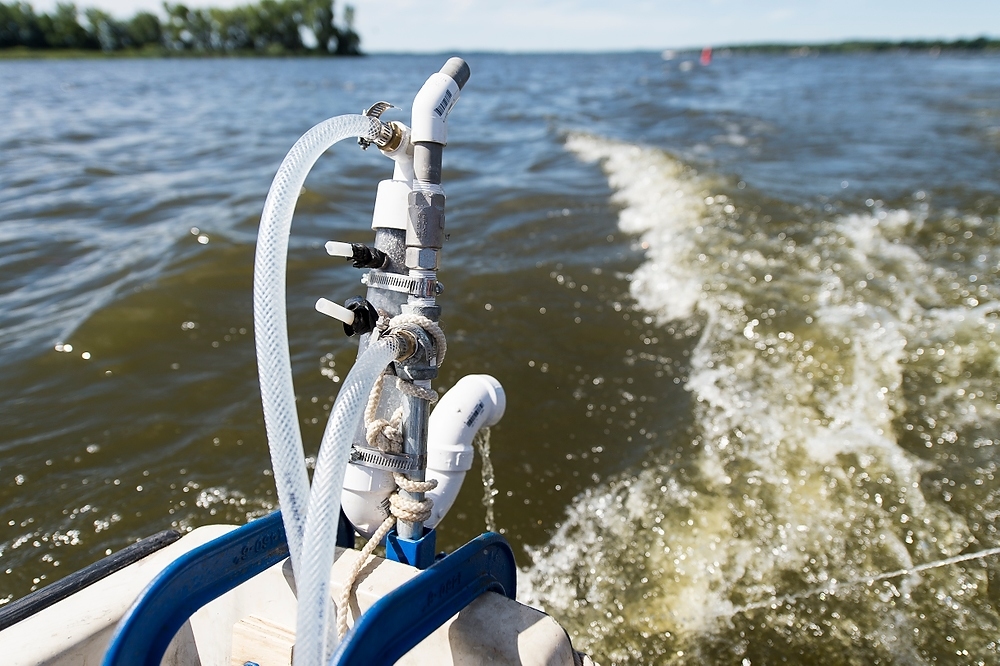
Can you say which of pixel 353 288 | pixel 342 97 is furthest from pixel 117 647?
pixel 342 97

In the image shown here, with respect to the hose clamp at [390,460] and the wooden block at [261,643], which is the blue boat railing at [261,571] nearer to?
the wooden block at [261,643]

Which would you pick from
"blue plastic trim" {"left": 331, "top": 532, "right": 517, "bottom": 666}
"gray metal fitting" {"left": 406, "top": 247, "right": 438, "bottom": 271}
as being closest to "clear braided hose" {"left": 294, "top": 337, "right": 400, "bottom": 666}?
"blue plastic trim" {"left": 331, "top": 532, "right": 517, "bottom": 666}

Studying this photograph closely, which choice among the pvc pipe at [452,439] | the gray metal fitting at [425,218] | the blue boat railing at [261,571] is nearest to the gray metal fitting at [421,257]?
the gray metal fitting at [425,218]

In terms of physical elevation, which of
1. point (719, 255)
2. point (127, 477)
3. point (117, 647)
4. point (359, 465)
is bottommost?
point (127, 477)

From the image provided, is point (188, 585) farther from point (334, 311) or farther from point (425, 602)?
point (334, 311)

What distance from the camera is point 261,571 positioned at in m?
1.68

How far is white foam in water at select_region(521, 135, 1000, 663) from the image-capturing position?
258 centimetres

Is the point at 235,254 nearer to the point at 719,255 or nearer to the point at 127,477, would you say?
the point at 127,477

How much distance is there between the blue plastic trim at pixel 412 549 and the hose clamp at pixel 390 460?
215 mm

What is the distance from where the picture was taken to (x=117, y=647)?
1.37 metres

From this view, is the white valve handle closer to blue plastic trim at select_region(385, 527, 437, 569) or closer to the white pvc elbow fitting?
the white pvc elbow fitting

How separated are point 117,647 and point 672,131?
496 inches

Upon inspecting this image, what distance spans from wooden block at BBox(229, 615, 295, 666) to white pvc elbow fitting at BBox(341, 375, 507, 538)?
34 centimetres

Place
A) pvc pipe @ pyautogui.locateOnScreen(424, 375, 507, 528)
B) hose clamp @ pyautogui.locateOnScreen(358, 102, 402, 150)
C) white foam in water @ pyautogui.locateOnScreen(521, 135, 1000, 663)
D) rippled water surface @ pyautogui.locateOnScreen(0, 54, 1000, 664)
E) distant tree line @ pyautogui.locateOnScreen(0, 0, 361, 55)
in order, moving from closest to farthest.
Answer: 1. hose clamp @ pyautogui.locateOnScreen(358, 102, 402, 150)
2. pvc pipe @ pyautogui.locateOnScreen(424, 375, 507, 528)
3. white foam in water @ pyautogui.locateOnScreen(521, 135, 1000, 663)
4. rippled water surface @ pyautogui.locateOnScreen(0, 54, 1000, 664)
5. distant tree line @ pyautogui.locateOnScreen(0, 0, 361, 55)
